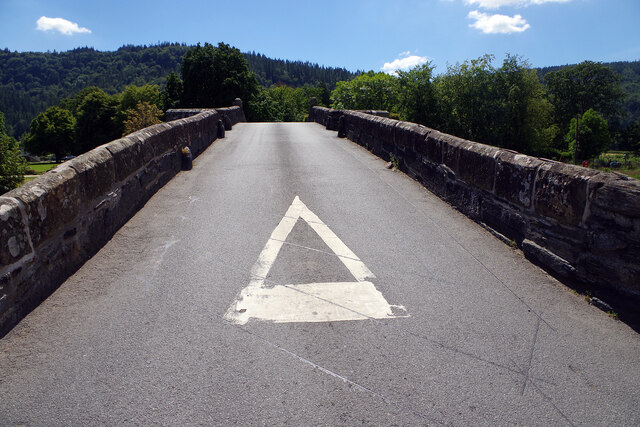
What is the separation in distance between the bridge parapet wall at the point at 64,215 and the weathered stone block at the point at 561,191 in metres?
4.87

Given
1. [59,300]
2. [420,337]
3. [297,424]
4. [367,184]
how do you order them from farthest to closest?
[367,184] → [59,300] → [420,337] → [297,424]

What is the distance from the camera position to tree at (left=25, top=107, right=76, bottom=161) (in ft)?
244

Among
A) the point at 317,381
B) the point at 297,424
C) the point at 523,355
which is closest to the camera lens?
the point at 297,424

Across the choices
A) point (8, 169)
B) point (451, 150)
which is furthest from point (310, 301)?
point (8, 169)

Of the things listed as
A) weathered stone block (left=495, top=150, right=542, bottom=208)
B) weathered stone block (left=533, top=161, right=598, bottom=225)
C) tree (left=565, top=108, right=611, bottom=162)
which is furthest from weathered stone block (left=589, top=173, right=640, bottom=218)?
tree (left=565, top=108, right=611, bottom=162)

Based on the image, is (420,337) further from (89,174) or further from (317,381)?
(89,174)

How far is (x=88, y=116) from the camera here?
2685 inches

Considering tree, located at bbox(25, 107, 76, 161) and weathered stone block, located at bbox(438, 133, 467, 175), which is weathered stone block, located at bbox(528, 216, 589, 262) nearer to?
weathered stone block, located at bbox(438, 133, 467, 175)

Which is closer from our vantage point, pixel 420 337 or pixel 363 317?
pixel 420 337

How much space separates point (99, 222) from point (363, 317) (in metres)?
3.41

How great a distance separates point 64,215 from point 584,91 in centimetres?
8549

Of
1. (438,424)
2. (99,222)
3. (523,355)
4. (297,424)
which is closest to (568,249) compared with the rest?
(523,355)

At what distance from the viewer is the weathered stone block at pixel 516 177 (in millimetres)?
4664

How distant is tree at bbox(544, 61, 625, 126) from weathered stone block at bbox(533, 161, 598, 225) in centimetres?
8036
